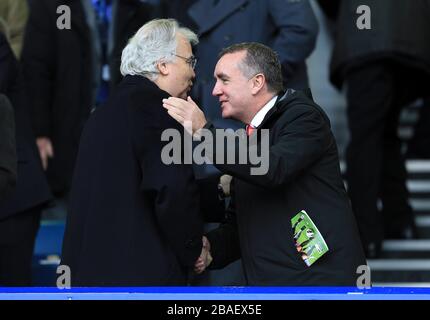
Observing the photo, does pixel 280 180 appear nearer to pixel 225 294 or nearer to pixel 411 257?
pixel 225 294

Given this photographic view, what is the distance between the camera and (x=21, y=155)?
6.14 meters

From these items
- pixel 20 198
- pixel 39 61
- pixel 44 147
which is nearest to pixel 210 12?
pixel 39 61

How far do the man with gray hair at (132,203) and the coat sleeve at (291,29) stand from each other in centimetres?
193

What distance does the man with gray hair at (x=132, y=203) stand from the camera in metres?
4.81

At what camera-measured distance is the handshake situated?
5.04m

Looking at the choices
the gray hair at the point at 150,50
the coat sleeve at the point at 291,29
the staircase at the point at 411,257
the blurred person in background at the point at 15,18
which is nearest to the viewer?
the gray hair at the point at 150,50

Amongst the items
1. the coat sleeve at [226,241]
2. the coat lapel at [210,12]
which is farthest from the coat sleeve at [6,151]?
the coat lapel at [210,12]

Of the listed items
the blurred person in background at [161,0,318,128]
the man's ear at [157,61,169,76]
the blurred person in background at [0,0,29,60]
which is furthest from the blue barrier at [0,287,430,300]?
the blurred person in background at [0,0,29,60]

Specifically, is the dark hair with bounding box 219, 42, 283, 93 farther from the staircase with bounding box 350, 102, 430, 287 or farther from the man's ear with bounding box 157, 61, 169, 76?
the staircase with bounding box 350, 102, 430, 287

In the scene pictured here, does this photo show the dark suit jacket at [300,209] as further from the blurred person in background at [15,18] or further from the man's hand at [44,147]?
the blurred person in background at [15,18]

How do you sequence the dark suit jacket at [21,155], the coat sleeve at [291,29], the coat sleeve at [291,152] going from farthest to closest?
the coat sleeve at [291,29] < the dark suit jacket at [21,155] < the coat sleeve at [291,152]

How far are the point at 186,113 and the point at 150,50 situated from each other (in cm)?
40
